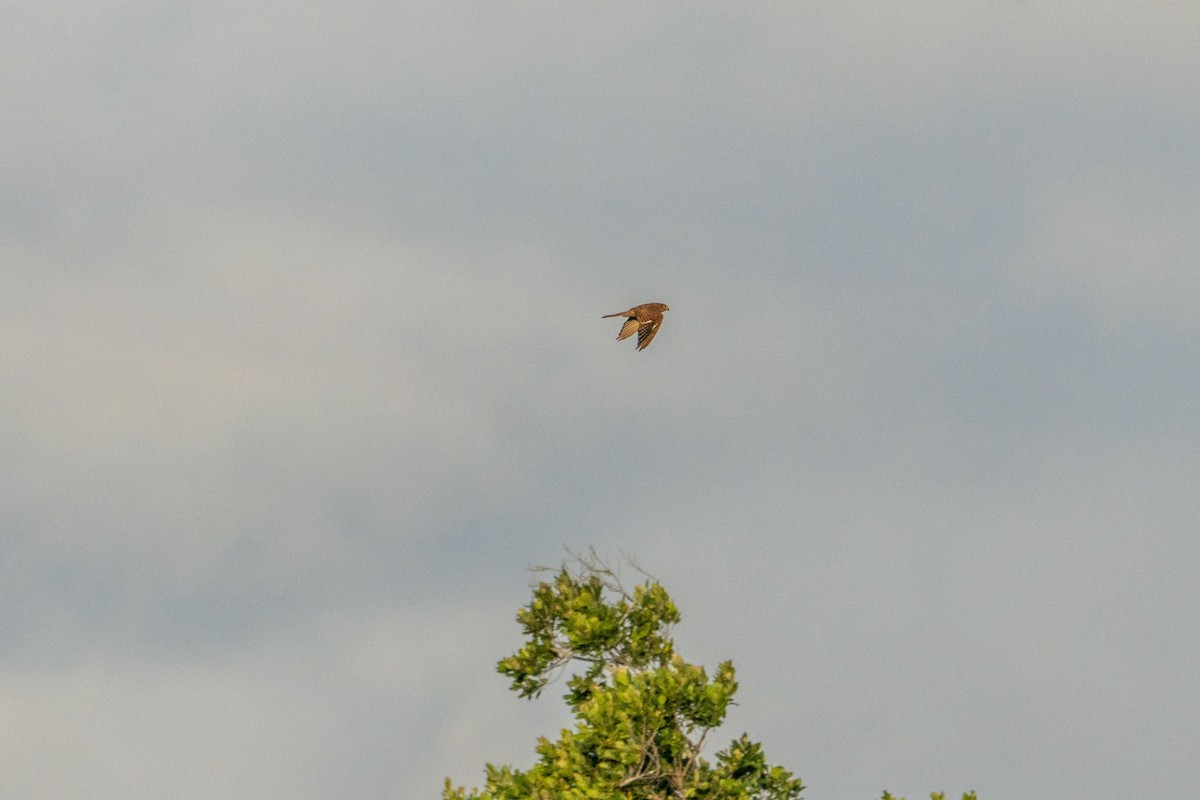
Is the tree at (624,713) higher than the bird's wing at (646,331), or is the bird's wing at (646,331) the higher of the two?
the bird's wing at (646,331)

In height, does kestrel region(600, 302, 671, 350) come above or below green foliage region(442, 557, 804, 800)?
above

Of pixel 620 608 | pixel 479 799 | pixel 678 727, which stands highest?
pixel 620 608

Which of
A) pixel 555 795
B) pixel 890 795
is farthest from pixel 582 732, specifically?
pixel 890 795

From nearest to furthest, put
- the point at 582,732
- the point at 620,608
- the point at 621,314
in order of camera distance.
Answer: the point at 582,732, the point at 620,608, the point at 621,314

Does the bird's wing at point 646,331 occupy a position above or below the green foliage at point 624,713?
above

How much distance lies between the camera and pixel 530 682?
116ft

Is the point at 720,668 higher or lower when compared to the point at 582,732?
higher

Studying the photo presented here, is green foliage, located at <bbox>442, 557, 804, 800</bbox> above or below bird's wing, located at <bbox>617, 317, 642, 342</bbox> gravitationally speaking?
below

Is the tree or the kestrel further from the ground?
the kestrel

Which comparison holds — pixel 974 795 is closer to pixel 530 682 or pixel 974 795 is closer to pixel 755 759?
pixel 755 759

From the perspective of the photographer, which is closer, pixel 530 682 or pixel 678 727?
pixel 678 727

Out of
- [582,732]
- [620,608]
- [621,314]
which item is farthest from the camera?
[621,314]

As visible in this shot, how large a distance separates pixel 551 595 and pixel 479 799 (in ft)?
14.7

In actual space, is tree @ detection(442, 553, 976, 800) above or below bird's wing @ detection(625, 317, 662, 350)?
below
